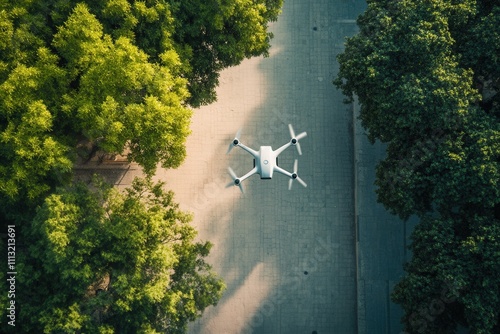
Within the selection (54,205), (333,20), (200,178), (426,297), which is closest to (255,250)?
(200,178)

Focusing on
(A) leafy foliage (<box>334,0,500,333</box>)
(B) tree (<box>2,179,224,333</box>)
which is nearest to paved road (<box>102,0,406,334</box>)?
(A) leafy foliage (<box>334,0,500,333</box>)

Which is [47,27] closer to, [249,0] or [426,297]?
[249,0]

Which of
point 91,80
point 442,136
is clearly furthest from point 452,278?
point 91,80

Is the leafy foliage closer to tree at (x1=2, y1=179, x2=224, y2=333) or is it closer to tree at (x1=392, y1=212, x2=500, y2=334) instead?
tree at (x1=392, y1=212, x2=500, y2=334)

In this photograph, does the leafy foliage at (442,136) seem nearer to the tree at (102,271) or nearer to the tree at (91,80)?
the tree at (91,80)

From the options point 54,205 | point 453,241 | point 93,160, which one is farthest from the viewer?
point 93,160

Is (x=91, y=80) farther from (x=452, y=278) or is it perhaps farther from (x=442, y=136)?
(x=452, y=278)

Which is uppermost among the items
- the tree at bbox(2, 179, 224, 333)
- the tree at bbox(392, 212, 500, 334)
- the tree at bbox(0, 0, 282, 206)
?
the tree at bbox(0, 0, 282, 206)
